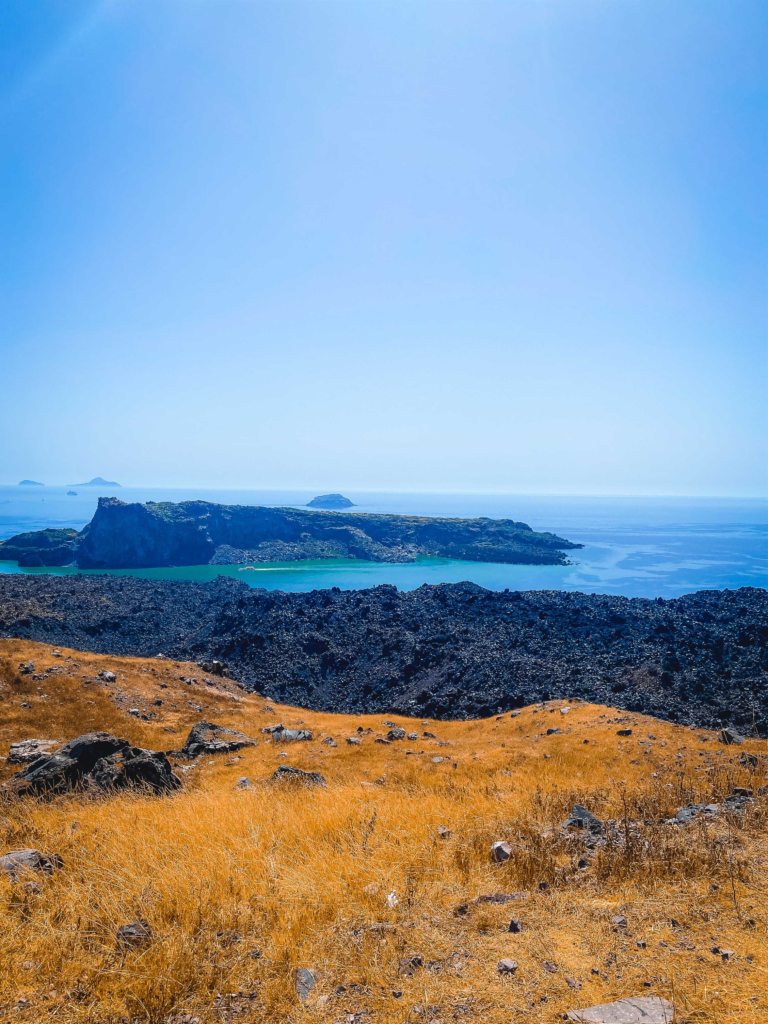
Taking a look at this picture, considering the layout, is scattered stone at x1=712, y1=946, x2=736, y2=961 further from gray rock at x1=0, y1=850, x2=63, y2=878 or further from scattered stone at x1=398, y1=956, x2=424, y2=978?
gray rock at x1=0, y1=850, x2=63, y2=878

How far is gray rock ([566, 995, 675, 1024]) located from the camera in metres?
2.84

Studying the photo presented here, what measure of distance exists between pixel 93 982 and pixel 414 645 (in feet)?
83.3

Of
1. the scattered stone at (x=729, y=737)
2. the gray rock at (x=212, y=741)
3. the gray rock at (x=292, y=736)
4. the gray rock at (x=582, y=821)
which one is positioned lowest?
the gray rock at (x=292, y=736)

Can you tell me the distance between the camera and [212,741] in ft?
43.1

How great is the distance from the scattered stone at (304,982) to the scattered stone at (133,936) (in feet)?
4.10

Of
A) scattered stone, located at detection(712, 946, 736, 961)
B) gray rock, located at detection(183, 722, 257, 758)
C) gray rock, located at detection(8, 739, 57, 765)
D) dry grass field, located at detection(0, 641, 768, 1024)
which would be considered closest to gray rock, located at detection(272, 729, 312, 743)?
gray rock, located at detection(183, 722, 257, 758)

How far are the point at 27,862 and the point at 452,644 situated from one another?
79.8ft

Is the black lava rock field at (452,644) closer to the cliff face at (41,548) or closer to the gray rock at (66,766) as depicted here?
the gray rock at (66,766)

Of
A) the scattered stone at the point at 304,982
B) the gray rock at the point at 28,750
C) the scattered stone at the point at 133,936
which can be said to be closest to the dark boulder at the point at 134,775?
the gray rock at the point at 28,750

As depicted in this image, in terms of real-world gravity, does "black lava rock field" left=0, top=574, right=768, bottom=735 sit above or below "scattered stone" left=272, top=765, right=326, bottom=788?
below

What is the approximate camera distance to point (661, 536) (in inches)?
4658

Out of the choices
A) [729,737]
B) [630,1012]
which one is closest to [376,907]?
[630,1012]

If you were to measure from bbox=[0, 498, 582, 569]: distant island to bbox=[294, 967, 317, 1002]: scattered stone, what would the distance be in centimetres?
8447

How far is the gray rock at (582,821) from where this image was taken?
6.14 meters
